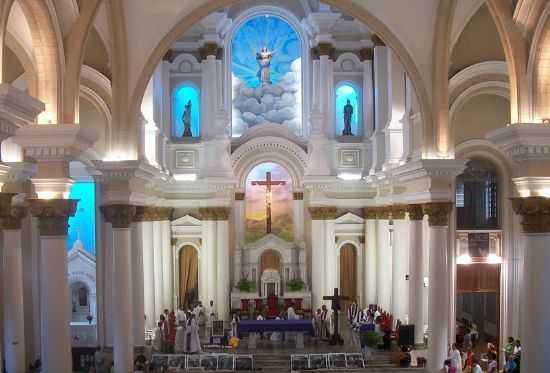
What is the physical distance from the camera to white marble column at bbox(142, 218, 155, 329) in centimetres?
2081

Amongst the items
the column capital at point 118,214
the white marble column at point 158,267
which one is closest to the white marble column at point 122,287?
the column capital at point 118,214

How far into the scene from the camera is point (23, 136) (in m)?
10.5

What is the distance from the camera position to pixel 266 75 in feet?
87.4

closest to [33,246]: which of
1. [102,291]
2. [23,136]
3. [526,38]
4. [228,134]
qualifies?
[102,291]

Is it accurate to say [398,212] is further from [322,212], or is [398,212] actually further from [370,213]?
[322,212]

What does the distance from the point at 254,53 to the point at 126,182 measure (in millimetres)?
14347

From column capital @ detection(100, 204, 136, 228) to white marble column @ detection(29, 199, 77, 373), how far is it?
10.0 feet

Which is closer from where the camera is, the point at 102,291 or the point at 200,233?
the point at 102,291

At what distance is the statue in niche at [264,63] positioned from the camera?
1040 inches

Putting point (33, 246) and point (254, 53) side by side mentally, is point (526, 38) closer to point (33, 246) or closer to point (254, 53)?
point (33, 246)

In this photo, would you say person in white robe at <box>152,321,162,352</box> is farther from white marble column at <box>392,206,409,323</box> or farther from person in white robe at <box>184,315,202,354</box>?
white marble column at <box>392,206,409,323</box>

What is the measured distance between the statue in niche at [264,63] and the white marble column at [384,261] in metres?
7.74

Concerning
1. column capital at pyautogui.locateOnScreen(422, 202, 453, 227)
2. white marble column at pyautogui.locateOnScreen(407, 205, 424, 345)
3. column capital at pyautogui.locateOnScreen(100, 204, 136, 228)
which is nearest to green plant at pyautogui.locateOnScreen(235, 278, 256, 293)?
white marble column at pyautogui.locateOnScreen(407, 205, 424, 345)

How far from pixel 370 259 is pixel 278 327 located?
7002 mm
